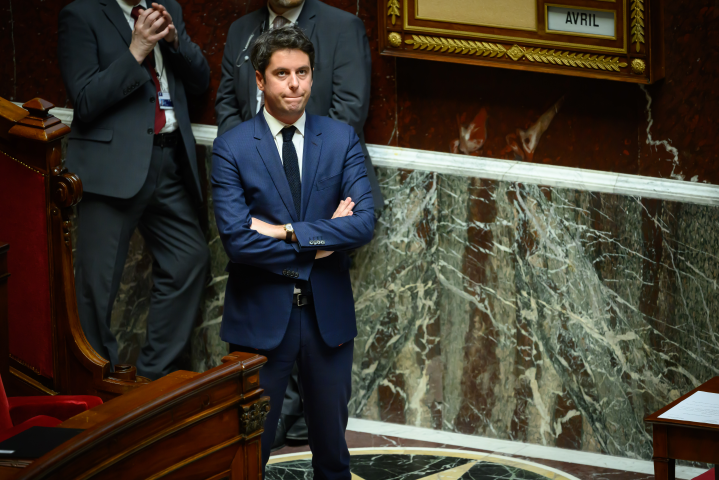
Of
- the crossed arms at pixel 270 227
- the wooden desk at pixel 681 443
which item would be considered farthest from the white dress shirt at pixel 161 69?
the wooden desk at pixel 681 443

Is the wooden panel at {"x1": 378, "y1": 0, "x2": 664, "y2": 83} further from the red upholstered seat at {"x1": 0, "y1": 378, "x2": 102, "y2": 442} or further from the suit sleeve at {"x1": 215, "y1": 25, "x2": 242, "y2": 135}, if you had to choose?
the red upholstered seat at {"x1": 0, "y1": 378, "x2": 102, "y2": 442}

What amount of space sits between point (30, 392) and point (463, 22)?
2277 millimetres

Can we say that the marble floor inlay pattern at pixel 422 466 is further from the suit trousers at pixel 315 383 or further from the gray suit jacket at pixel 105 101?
the gray suit jacket at pixel 105 101

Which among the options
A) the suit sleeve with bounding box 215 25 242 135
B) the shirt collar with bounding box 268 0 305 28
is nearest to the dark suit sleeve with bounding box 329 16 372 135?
the shirt collar with bounding box 268 0 305 28

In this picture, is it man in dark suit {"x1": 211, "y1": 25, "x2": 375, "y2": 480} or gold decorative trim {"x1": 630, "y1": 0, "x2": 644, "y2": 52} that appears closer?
man in dark suit {"x1": 211, "y1": 25, "x2": 375, "y2": 480}

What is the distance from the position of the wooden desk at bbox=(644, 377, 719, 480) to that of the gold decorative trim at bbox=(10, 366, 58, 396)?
6.40 feet

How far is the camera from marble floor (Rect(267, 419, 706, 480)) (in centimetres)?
376

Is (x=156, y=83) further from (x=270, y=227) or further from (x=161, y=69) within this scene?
(x=270, y=227)

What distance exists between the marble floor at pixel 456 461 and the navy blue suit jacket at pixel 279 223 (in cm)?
107

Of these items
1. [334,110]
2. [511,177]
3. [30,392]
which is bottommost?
[30,392]

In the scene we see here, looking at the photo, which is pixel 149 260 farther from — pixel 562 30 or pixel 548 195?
pixel 562 30

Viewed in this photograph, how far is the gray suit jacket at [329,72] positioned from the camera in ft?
13.0

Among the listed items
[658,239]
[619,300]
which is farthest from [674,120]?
[619,300]

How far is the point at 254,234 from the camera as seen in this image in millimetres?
2857
